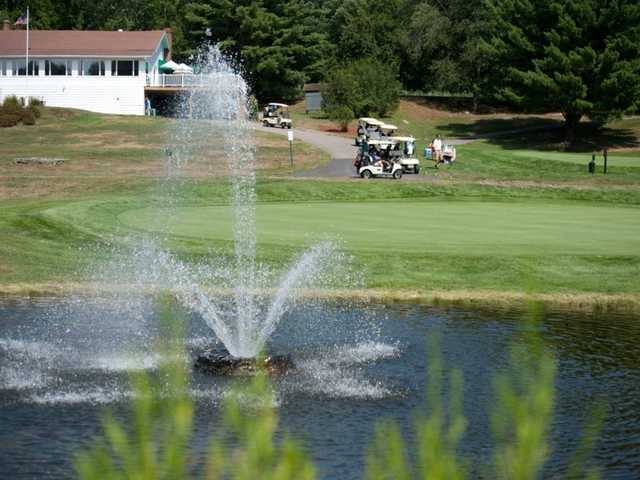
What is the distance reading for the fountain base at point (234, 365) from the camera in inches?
685

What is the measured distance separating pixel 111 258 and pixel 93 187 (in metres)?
19.5

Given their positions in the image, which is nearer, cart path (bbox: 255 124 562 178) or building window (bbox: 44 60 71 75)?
cart path (bbox: 255 124 562 178)

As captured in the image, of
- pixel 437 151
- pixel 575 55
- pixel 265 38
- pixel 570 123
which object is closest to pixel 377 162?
pixel 437 151

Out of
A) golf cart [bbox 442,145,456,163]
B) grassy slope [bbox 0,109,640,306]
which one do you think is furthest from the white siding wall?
golf cart [bbox 442,145,456,163]

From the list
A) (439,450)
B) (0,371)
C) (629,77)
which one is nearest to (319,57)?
(629,77)

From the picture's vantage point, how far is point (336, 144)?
7038cm

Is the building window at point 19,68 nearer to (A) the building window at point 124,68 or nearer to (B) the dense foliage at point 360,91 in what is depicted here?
(A) the building window at point 124,68

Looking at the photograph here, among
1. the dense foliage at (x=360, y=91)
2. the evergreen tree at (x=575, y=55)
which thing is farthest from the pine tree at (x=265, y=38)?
the evergreen tree at (x=575, y=55)

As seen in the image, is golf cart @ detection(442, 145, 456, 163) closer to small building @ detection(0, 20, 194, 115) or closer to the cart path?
the cart path

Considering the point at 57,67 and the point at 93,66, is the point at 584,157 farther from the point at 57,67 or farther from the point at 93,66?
the point at 57,67

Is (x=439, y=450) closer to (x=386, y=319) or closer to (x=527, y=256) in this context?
(x=386, y=319)

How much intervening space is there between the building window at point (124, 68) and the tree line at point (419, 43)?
751cm

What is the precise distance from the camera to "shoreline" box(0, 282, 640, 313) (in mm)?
24203

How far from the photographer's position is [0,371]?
1755 centimetres
